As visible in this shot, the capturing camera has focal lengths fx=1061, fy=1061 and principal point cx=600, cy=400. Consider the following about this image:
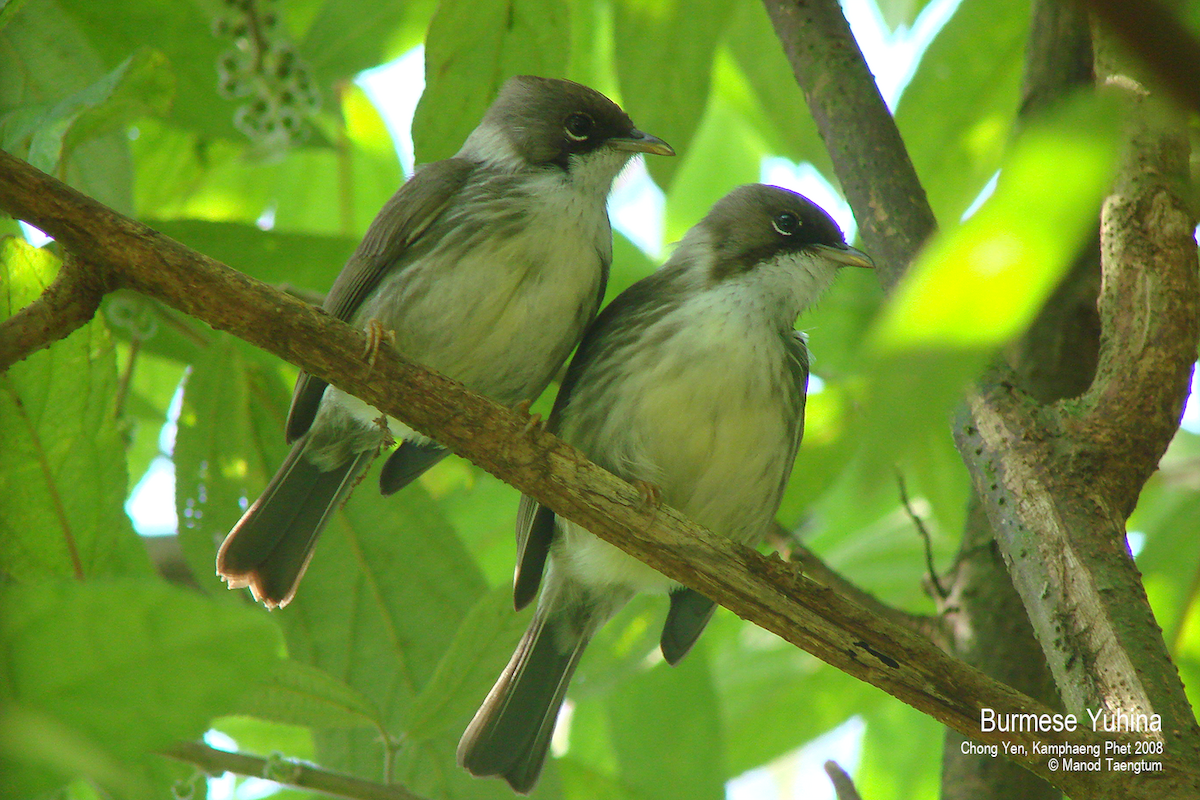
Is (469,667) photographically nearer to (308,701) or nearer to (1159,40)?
(308,701)

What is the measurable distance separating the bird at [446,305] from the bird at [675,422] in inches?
9.8

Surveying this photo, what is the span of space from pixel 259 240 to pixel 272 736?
181 centimetres

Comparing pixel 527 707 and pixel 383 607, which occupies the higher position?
pixel 383 607

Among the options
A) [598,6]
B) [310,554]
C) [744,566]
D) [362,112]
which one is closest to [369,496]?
[310,554]

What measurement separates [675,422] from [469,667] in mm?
924

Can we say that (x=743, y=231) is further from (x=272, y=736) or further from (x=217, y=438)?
(x=272, y=736)

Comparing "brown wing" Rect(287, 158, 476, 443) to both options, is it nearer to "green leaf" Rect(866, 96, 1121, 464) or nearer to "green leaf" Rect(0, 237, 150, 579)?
"green leaf" Rect(0, 237, 150, 579)

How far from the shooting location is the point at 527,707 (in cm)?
338

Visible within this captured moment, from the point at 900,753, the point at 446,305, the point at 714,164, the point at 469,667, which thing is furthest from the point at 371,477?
the point at 714,164

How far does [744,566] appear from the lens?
2.39 meters

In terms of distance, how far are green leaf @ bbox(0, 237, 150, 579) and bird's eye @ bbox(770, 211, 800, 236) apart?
2188 millimetres

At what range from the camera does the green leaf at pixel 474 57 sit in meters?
2.76

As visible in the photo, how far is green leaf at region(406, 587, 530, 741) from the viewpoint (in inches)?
107

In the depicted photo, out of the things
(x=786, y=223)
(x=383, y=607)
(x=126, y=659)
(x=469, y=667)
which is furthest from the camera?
(x=786, y=223)
